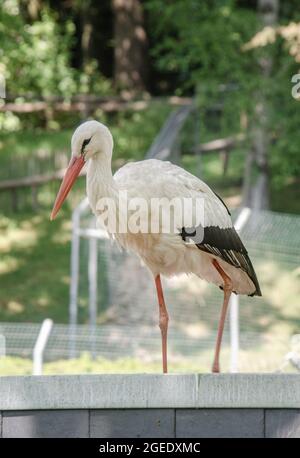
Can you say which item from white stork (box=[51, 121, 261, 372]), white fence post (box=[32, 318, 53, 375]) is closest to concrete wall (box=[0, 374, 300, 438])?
white stork (box=[51, 121, 261, 372])

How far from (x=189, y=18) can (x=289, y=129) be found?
218cm

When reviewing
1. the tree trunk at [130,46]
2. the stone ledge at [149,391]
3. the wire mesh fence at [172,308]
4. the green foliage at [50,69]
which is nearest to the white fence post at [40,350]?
the wire mesh fence at [172,308]

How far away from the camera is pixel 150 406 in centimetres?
470

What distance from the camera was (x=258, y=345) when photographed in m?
11.2

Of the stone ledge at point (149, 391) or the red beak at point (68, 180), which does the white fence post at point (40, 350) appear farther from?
the stone ledge at point (149, 391)

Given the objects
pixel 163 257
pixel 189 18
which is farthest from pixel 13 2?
pixel 163 257

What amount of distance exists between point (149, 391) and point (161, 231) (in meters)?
2.24

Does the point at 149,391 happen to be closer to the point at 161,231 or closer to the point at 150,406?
the point at 150,406

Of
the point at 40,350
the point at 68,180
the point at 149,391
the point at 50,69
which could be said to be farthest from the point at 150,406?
the point at 50,69

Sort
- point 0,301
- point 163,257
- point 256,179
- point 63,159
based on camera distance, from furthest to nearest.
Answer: point 63,159
point 256,179
point 0,301
point 163,257

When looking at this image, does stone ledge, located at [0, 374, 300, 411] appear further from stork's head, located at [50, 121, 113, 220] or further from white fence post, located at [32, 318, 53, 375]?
white fence post, located at [32, 318, 53, 375]
